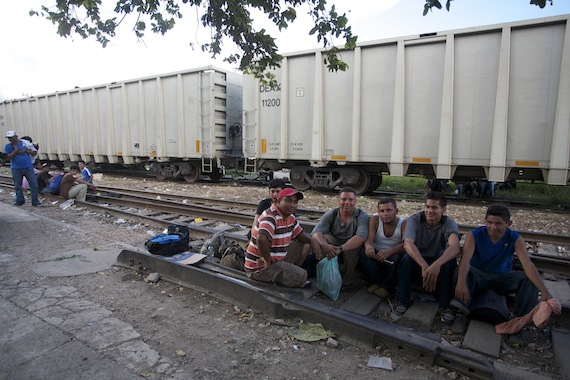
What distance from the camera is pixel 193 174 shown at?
1293 cm

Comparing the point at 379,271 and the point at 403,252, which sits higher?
the point at 403,252

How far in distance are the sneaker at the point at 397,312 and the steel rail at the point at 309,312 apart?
0.39 meters

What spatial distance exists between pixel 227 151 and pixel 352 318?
397 inches

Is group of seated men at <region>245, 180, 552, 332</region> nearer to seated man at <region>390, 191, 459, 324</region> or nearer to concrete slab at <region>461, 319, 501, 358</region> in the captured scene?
seated man at <region>390, 191, 459, 324</region>

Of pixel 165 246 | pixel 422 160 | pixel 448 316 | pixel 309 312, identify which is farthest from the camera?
pixel 422 160

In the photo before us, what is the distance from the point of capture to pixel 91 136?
15617 mm

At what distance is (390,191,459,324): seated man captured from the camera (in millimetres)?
3166

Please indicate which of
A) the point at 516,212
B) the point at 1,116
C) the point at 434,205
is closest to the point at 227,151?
the point at 516,212

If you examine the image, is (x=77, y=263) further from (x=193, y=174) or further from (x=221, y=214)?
(x=193, y=174)

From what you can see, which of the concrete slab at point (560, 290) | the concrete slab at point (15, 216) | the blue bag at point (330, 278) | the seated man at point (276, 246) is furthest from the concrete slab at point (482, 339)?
the concrete slab at point (15, 216)

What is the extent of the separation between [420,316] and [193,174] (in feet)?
36.0

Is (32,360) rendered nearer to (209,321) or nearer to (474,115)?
(209,321)

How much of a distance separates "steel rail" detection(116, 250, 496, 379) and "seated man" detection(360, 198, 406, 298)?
75 cm

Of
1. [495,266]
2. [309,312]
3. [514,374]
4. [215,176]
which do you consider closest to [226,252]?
[309,312]
